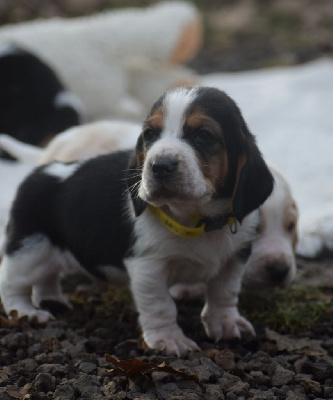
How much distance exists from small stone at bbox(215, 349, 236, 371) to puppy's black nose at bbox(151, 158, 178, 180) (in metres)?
0.92

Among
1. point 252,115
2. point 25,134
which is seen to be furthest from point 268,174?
point 252,115

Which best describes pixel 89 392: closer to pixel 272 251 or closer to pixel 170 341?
pixel 170 341

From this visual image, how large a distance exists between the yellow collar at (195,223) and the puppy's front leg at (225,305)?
0.32 meters

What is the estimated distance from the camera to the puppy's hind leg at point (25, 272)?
4.05m

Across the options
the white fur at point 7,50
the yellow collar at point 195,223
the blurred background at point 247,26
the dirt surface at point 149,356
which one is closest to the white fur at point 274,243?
the dirt surface at point 149,356

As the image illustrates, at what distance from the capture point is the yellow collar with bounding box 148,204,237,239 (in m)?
Result: 3.51

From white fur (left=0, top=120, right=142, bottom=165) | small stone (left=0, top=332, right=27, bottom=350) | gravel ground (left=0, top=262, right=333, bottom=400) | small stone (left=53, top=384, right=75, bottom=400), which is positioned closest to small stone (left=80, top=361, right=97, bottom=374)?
gravel ground (left=0, top=262, right=333, bottom=400)

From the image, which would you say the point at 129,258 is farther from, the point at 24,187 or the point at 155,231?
the point at 24,187

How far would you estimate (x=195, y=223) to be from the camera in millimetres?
3584

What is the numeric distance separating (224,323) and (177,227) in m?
0.62

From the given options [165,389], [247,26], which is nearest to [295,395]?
[165,389]

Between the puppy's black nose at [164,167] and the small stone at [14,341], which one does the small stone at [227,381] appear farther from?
the small stone at [14,341]

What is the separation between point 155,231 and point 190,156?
560 mm

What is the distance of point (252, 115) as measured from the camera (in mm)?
8273
